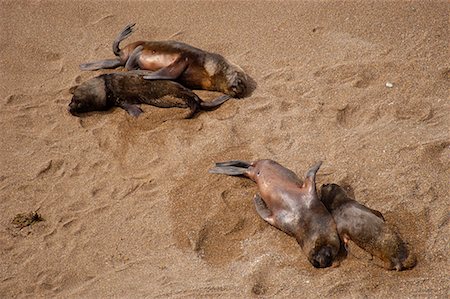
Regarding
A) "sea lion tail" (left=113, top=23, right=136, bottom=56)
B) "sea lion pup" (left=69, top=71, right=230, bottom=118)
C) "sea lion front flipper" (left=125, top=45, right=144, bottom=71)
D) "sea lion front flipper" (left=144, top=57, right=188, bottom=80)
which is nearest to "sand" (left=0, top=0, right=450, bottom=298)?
"sea lion pup" (left=69, top=71, right=230, bottom=118)

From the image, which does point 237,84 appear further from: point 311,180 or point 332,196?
point 332,196

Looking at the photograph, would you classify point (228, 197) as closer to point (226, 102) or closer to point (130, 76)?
point (226, 102)

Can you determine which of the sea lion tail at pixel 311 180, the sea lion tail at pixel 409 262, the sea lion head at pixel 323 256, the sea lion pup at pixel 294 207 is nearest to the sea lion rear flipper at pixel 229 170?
the sea lion pup at pixel 294 207

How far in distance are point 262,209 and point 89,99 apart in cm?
264

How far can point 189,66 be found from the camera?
6.84 metres

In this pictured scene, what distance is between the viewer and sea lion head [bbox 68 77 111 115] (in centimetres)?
661

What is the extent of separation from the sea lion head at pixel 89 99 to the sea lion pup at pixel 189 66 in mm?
571

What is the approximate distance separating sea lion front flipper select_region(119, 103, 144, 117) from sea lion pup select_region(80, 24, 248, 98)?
15.3 inches

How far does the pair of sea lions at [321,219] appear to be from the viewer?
14.7ft

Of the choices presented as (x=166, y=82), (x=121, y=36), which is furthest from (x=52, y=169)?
(x=121, y=36)

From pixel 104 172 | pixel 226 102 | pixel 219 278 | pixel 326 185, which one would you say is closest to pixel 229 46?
pixel 226 102

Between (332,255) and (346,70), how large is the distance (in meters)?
2.81

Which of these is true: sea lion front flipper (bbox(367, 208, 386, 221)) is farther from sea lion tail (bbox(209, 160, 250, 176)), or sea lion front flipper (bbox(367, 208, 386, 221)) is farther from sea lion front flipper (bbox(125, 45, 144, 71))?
sea lion front flipper (bbox(125, 45, 144, 71))

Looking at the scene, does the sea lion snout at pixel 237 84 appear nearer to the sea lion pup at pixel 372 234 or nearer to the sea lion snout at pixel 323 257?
the sea lion pup at pixel 372 234
